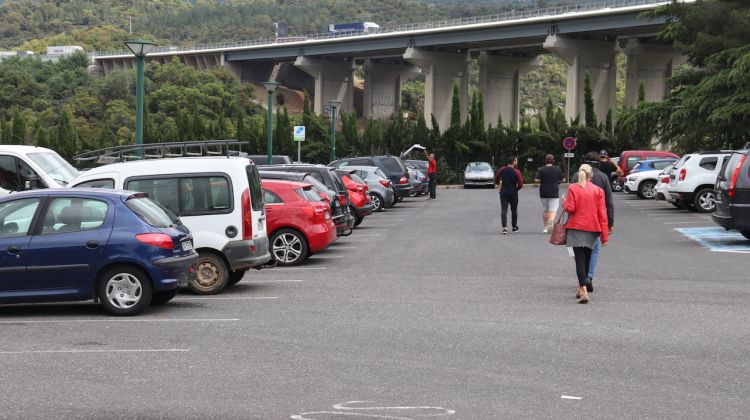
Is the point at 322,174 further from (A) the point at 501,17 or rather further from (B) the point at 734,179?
(A) the point at 501,17

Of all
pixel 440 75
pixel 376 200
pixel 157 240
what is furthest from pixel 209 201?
pixel 440 75

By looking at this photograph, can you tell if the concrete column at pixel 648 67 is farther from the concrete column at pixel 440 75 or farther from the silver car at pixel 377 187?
the silver car at pixel 377 187

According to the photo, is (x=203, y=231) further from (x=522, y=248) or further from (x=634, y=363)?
(x=522, y=248)

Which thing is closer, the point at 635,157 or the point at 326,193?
the point at 326,193

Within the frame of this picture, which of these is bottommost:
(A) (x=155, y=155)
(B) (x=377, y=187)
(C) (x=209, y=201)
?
(B) (x=377, y=187)

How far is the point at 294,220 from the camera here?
18188mm

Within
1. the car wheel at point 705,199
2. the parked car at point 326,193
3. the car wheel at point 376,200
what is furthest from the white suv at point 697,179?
the parked car at point 326,193

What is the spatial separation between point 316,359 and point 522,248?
42.2 feet

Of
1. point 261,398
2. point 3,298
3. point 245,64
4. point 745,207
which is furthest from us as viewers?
point 245,64

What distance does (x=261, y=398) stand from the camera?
7992 mm

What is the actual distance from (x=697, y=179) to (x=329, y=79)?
88.2 metres

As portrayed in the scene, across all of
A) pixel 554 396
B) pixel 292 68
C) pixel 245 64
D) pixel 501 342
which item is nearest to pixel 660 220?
pixel 501 342

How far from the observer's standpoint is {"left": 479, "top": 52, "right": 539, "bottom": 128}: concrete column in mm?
98062

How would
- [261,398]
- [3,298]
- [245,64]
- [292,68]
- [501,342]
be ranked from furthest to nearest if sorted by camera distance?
[292,68] < [245,64] < [3,298] < [501,342] < [261,398]
